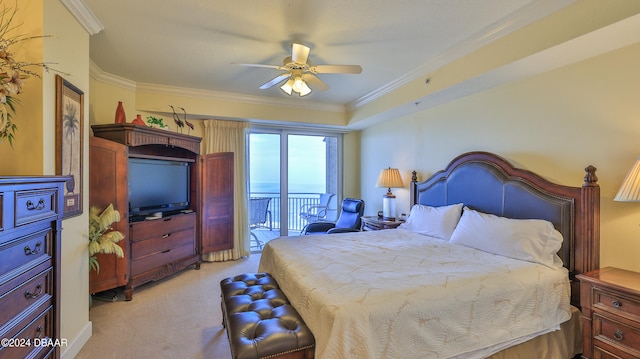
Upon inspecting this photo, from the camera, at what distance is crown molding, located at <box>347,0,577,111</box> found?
2061 millimetres

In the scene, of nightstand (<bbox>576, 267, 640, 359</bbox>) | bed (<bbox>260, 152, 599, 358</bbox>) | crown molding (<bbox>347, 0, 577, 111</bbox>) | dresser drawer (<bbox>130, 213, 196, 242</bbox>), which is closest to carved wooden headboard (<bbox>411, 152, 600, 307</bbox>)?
bed (<bbox>260, 152, 599, 358</bbox>)

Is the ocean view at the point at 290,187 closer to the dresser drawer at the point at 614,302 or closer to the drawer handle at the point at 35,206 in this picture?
the drawer handle at the point at 35,206

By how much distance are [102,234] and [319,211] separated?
11.7 feet

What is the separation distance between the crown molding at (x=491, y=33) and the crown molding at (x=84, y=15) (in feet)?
10.1

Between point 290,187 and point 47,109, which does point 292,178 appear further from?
point 47,109

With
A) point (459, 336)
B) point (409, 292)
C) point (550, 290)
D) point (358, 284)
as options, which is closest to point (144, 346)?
point (358, 284)

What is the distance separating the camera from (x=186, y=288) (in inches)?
138

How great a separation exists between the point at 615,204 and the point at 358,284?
6.53ft

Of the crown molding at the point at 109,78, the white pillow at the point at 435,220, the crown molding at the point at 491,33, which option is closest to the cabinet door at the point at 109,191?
the crown molding at the point at 109,78

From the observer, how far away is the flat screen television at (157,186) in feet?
11.4

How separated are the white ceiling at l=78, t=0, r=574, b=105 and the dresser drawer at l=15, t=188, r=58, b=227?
1.53 meters

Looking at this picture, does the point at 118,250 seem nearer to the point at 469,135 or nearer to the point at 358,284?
the point at 358,284

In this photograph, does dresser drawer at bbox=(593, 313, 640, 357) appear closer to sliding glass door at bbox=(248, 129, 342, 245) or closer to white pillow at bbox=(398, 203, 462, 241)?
white pillow at bbox=(398, 203, 462, 241)

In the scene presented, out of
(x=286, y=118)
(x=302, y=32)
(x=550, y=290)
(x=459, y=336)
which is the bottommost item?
(x=459, y=336)
